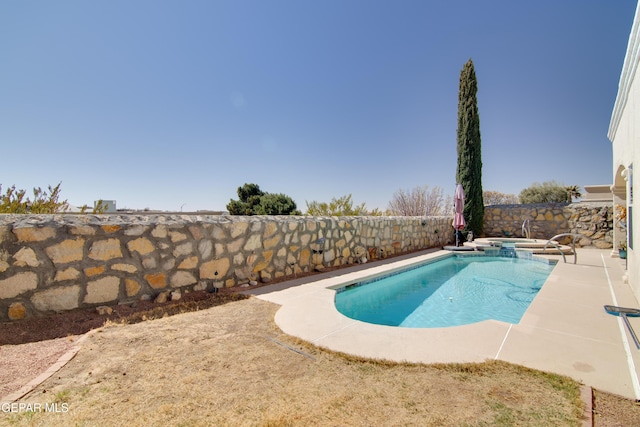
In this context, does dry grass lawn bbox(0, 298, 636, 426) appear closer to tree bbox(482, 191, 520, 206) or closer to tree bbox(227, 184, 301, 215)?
tree bbox(227, 184, 301, 215)

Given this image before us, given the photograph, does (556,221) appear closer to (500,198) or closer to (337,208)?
(337,208)

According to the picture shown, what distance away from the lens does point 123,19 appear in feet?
25.8

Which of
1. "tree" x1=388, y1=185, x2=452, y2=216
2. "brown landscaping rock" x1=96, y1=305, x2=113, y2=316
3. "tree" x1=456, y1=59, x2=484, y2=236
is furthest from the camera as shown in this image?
"tree" x1=388, y1=185, x2=452, y2=216

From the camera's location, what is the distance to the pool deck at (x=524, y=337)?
2420mm

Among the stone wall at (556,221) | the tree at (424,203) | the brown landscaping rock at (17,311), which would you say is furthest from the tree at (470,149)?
the brown landscaping rock at (17,311)

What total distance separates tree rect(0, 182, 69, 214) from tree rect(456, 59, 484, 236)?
15.5 metres

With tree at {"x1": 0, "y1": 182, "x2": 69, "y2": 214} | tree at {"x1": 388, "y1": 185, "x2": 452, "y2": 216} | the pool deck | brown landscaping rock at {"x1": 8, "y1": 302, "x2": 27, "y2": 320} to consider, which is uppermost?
tree at {"x1": 388, "y1": 185, "x2": 452, "y2": 216}

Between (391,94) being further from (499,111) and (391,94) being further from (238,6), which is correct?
(238,6)

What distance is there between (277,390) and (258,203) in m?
19.9

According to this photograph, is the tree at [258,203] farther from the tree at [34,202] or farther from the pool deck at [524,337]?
the pool deck at [524,337]

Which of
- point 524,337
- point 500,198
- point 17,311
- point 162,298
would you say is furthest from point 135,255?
point 500,198

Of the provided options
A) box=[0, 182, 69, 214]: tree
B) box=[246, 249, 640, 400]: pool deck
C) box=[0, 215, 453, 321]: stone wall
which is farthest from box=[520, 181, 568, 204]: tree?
box=[0, 182, 69, 214]: tree

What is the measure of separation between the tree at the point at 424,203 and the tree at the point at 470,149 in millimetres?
7586

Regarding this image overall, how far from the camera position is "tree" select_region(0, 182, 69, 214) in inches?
216
